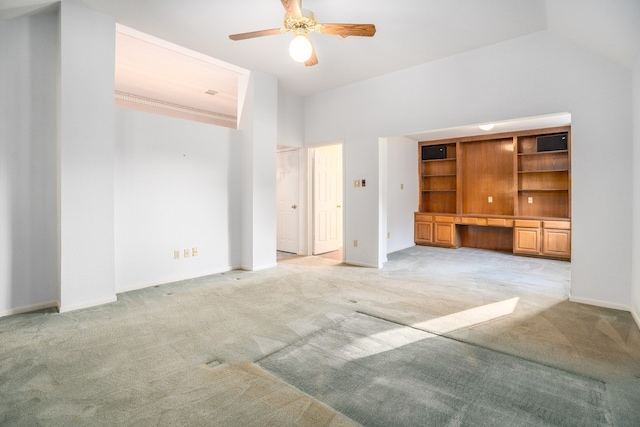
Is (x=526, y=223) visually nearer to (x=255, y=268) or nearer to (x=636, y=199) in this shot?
(x=636, y=199)

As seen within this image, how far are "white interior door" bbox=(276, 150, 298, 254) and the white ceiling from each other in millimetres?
2231

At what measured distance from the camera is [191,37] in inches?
156

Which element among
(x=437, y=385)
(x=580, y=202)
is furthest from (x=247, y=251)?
(x=580, y=202)

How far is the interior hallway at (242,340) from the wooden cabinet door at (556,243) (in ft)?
5.24

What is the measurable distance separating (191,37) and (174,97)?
2882mm

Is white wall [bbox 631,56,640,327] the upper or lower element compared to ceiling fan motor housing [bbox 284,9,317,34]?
lower

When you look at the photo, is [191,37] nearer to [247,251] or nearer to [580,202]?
[247,251]

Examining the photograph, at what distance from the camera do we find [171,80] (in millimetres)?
5520

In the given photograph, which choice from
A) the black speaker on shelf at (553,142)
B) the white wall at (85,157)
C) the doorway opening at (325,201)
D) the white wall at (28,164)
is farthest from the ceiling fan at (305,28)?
the black speaker on shelf at (553,142)

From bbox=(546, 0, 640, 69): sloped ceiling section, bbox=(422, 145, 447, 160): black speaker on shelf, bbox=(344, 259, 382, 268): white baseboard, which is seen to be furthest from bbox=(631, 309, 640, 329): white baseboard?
bbox=(422, 145, 447, 160): black speaker on shelf

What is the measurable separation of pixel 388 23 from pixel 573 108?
2261mm

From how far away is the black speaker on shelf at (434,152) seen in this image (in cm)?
766

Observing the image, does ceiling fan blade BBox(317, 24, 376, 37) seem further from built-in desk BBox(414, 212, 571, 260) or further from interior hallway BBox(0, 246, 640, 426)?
built-in desk BBox(414, 212, 571, 260)

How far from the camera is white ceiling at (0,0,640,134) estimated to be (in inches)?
115
